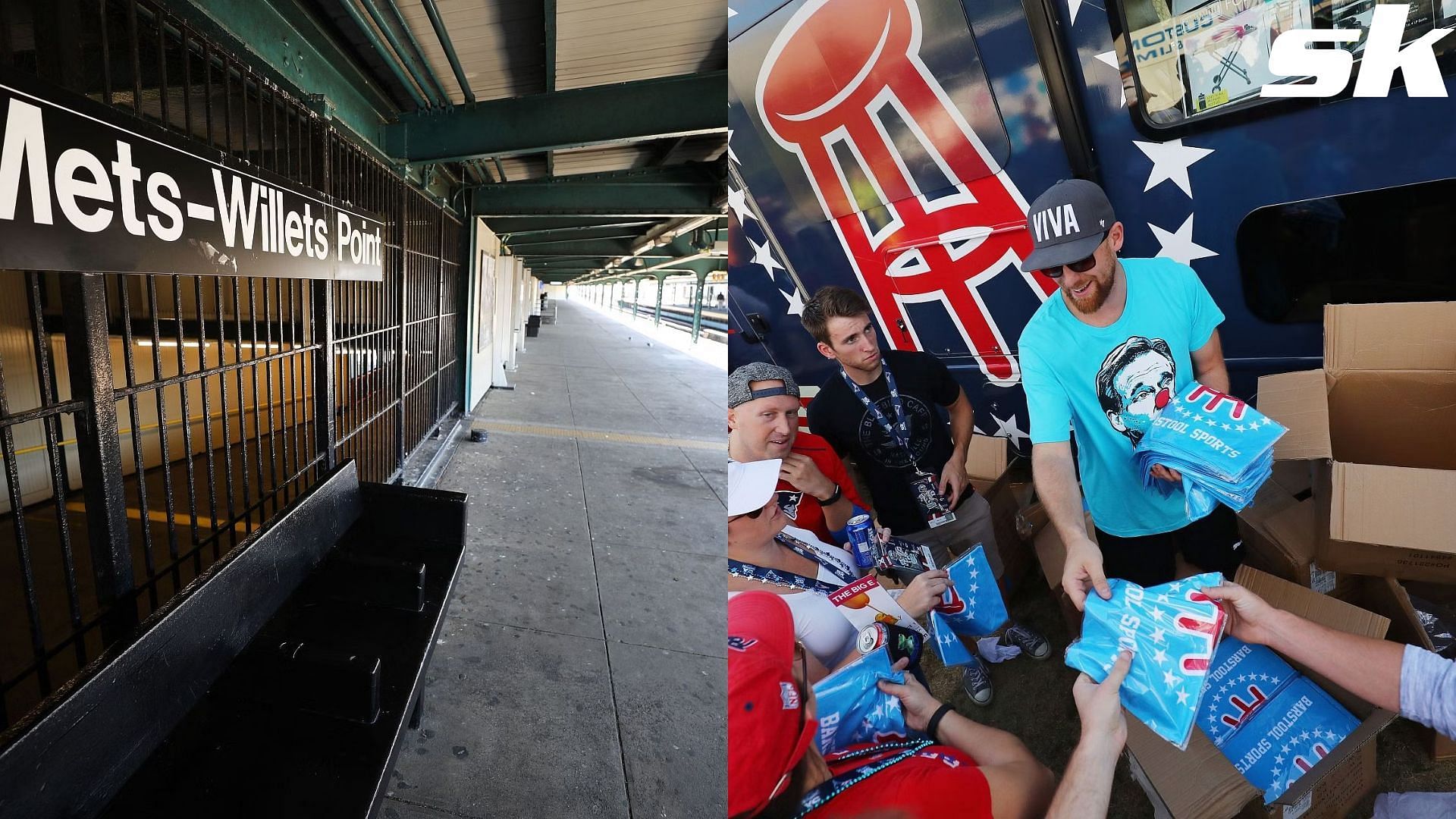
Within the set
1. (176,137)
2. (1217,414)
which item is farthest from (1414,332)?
(176,137)

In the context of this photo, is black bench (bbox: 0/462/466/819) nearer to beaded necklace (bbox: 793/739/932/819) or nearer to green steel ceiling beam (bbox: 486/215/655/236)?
beaded necklace (bbox: 793/739/932/819)

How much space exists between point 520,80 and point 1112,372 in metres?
4.02

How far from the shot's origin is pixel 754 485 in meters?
0.89

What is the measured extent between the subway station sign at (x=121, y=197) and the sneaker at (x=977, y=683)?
5.21 feet

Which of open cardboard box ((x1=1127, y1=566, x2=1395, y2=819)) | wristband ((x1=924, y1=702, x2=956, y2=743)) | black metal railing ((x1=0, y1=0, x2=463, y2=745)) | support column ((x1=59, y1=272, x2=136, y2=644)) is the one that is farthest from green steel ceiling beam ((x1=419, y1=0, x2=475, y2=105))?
open cardboard box ((x1=1127, y1=566, x2=1395, y2=819))

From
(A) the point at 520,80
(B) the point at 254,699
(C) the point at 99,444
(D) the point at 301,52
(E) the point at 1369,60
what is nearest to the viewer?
(E) the point at 1369,60

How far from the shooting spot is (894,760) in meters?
0.74

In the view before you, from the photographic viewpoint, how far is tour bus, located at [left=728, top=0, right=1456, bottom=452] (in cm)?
62

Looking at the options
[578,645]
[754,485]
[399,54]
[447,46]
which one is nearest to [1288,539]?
[754,485]

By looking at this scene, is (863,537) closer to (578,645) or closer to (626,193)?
(578,645)

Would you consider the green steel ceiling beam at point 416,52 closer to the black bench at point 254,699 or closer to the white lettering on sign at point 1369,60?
the black bench at point 254,699

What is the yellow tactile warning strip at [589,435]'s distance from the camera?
6.92m

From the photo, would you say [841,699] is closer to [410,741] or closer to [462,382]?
[410,741]

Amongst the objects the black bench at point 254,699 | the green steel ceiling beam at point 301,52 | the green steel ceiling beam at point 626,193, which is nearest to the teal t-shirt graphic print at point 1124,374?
the black bench at point 254,699
